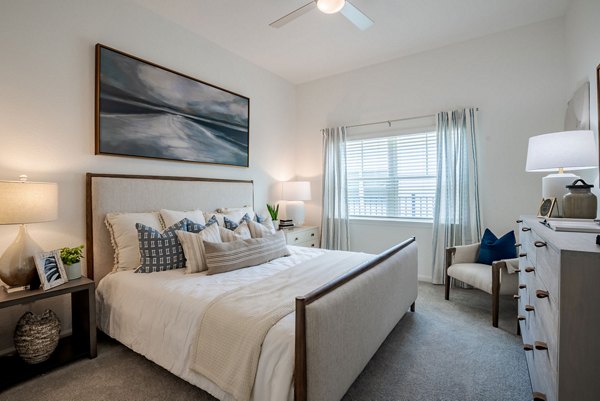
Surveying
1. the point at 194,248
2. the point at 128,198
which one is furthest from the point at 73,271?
the point at 194,248

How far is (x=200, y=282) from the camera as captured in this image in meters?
1.99

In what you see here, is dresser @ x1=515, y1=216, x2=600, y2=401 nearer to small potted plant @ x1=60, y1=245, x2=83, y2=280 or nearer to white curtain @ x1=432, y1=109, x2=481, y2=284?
white curtain @ x1=432, y1=109, x2=481, y2=284

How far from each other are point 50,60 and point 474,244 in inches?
165

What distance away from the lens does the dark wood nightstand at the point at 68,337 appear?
5.96ft

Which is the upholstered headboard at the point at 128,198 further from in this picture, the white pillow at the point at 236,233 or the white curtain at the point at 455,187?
the white curtain at the point at 455,187

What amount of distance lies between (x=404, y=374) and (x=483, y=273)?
1.41 meters

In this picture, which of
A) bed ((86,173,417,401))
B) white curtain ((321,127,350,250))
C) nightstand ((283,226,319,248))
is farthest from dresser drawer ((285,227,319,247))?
bed ((86,173,417,401))

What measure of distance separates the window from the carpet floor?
1770 mm

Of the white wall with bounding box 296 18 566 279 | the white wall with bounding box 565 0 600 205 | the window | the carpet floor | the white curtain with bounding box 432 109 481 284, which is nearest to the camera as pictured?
the carpet floor

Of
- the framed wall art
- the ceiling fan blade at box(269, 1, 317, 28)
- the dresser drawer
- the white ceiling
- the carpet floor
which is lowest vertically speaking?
the carpet floor

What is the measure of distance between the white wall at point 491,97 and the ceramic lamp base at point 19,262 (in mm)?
3549

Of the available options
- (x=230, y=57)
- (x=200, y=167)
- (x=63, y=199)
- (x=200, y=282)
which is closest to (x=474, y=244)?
(x=200, y=282)

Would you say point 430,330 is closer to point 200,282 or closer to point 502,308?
point 502,308

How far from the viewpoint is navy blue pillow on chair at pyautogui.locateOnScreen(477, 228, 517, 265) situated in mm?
2908
